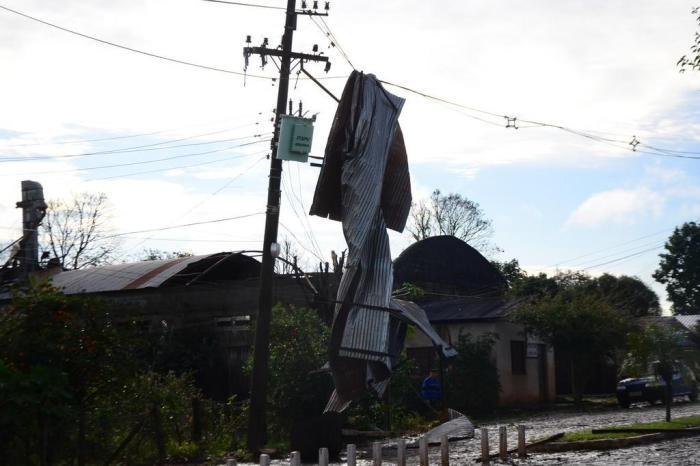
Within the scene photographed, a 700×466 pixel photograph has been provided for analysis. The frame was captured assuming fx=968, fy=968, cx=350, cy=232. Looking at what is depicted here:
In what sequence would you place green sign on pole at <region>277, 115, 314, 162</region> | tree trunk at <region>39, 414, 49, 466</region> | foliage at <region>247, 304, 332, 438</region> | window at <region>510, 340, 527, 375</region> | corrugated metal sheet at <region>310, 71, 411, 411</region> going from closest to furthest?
1. tree trunk at <region>39, 414, 49, 466</region>
2. corrugated metal sheet at <region>310, 71, 411, 411</region>
3. green sign on pole at <region>277, 115, 314, 162</region>
4. foliage at <region>247, 304, 332, 438</region>
5. window at <region>510, 340, 527, 375</region>

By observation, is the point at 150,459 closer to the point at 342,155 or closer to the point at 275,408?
the point at 275,408

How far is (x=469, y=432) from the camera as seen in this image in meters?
22.6

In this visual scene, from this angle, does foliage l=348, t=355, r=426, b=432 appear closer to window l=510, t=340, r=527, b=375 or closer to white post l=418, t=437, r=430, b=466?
window l=510, t=340, r=527, b=375

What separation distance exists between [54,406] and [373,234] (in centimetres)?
626

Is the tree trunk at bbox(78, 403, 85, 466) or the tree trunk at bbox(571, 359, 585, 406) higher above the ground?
the tree trunk at bbox(571, 359, 585, 406)

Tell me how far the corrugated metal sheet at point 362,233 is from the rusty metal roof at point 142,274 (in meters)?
15.3

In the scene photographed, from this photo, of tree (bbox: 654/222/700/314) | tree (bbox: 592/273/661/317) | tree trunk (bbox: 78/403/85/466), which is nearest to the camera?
tree trunk (bbox: 78/403/85/466)

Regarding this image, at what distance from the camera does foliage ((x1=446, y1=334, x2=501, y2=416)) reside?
31.7 meters

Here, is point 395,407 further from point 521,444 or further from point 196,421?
point 521,444

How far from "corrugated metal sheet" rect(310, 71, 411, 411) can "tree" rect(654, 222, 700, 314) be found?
65.5 metres

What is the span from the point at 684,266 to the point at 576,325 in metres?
47.9

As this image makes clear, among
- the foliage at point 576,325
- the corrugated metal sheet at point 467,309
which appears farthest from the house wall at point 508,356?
the foliage at point 576,325

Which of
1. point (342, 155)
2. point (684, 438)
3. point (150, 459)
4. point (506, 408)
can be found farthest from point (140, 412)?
point (506, 408)

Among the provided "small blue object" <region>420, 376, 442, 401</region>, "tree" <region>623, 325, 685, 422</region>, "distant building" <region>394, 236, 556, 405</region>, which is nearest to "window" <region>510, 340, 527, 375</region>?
"distant building" <region>394, 236, 556, 405</region>
